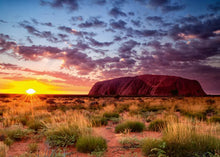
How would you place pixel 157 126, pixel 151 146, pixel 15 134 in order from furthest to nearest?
pixel 157 126 < pixel 15 134 < pixel 151 146

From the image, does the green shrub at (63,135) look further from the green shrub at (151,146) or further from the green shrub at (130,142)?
the green shrub at (151,146)

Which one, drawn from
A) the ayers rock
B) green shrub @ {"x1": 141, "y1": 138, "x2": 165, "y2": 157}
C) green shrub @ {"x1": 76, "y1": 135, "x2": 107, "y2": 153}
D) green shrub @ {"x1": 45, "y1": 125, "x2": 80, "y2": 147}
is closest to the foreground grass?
green shrub @ {"x1": 141, "y1": 138, "x2": 165, "y2": 157}

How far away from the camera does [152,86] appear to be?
331 ft

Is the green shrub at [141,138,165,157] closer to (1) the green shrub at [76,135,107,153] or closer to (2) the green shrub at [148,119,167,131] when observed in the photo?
(1) the green shrub at [76,135,107,153]

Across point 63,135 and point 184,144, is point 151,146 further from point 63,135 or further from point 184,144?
point 63,135

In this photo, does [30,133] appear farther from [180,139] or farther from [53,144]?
[180,139]

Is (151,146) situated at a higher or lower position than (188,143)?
lower

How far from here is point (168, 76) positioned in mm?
105375

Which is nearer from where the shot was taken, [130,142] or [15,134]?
[130,142]

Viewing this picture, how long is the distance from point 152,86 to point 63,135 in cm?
9939

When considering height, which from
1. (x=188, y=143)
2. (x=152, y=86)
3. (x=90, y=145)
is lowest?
(x=90, y=145)

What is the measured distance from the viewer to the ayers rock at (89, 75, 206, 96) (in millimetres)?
93438

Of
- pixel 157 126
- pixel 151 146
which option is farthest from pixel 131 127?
pixel 151 146

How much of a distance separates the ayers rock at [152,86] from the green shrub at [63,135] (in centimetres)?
8726
